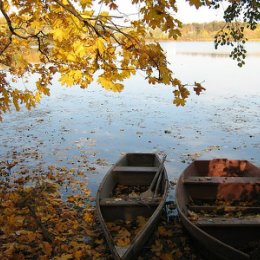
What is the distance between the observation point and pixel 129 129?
16672 mm

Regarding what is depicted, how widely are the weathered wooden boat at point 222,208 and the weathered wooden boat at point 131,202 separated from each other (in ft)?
1.93

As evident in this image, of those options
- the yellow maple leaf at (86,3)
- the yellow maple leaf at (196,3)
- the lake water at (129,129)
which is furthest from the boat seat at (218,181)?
the yellow maple leaf at (196,3)

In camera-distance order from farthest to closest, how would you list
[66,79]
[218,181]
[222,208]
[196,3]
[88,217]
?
[218,181], [88,217], [222,208], [66,79], [196,3]

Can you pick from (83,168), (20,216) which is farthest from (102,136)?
(20,216)

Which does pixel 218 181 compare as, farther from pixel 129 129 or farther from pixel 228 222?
pixel 129 129

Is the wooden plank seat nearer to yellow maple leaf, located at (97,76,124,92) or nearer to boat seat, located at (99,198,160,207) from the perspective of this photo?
boat seat, located at (99,198,160,207)

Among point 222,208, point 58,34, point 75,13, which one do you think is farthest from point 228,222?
point 75,13

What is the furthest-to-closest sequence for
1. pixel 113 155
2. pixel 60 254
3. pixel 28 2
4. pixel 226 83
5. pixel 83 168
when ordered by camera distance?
pixel 226 83 < pixel 113 155 < pixel 83 168 < pixel 60 254 < pixel 28 2

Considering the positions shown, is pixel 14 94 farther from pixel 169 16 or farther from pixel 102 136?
pixel 102 136

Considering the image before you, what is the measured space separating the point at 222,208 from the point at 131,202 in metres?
1.91

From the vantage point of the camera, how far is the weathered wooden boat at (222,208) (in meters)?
5.50

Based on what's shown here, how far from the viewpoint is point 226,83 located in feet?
99.2

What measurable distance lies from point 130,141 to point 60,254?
8930 mm

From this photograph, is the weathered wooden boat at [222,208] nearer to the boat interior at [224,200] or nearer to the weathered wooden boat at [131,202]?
the boat interior at [224,200]
